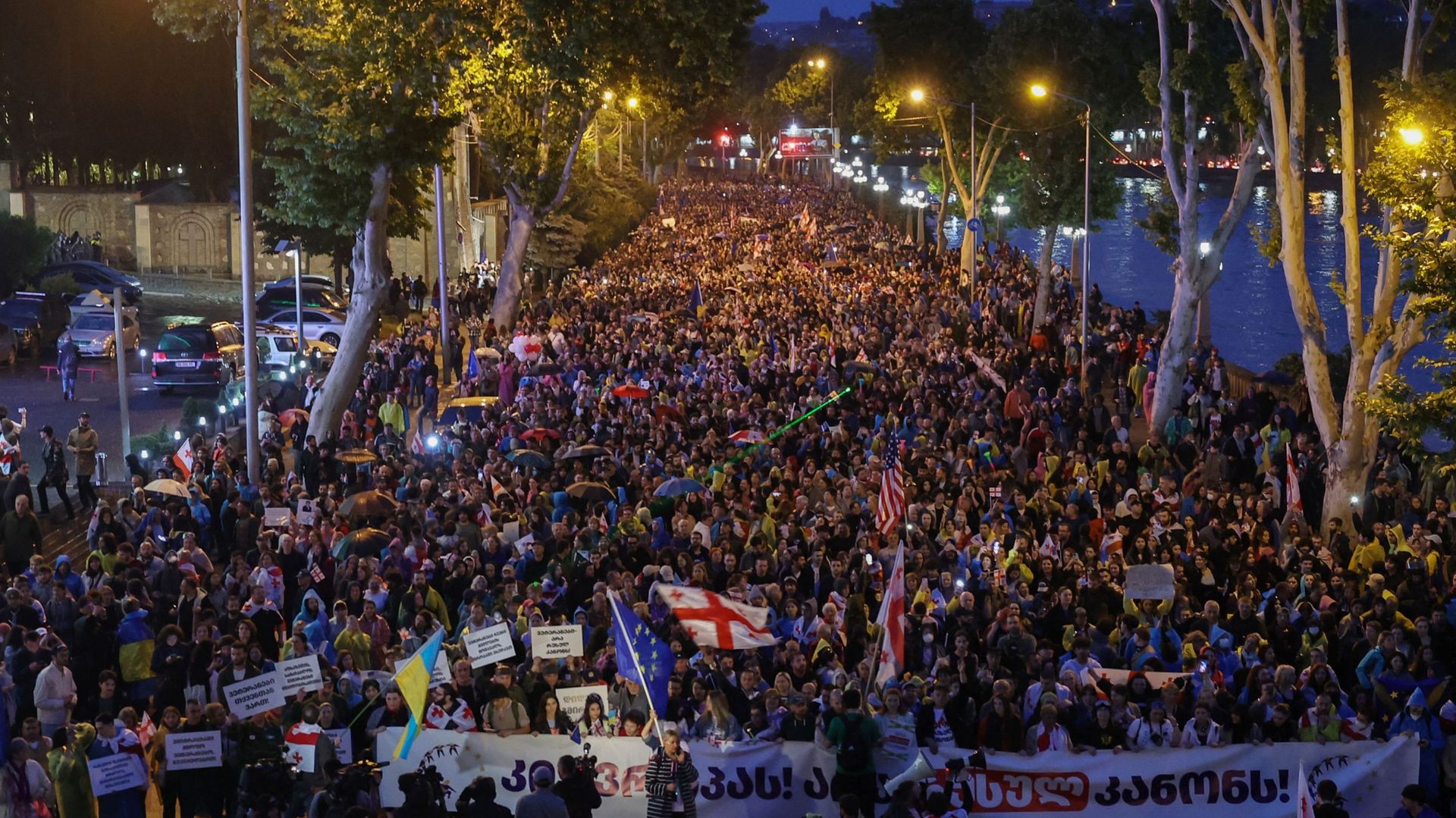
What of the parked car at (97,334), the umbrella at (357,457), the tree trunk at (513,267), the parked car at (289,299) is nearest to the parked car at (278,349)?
the parked car at (97,334)

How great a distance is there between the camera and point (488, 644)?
39.5ft

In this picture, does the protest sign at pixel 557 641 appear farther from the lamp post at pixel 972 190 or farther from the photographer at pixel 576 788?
the lamp post at pixel 972 190

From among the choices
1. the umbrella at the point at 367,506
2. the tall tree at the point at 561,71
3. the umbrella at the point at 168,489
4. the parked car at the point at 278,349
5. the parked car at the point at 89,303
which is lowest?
the umbrella at the point at 367,506

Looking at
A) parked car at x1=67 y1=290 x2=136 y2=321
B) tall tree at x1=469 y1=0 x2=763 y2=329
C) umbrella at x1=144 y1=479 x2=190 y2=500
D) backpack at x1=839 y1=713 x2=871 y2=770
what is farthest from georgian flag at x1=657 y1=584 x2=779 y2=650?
parked car at x1=67 y1=290 x2=136 y2=321

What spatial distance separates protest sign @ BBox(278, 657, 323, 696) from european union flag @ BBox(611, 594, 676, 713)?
6.77 feet

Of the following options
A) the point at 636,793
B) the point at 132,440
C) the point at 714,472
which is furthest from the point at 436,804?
the point at 132,440

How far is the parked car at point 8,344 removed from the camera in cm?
3553

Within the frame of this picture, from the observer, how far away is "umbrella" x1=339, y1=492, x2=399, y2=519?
17.3 metres

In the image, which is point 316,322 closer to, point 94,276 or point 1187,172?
point 94,276

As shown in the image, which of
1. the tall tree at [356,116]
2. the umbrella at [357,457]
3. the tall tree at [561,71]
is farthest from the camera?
the tall tree at [561,71]

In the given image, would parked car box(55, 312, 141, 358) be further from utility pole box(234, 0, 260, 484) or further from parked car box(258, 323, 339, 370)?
utility pole box(234, 0, 260, 484)

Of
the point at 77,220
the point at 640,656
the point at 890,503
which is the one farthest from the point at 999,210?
the point at 640,656

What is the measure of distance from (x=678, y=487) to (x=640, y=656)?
19.9ft

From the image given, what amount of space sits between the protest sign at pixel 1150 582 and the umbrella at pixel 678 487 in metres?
5.26
